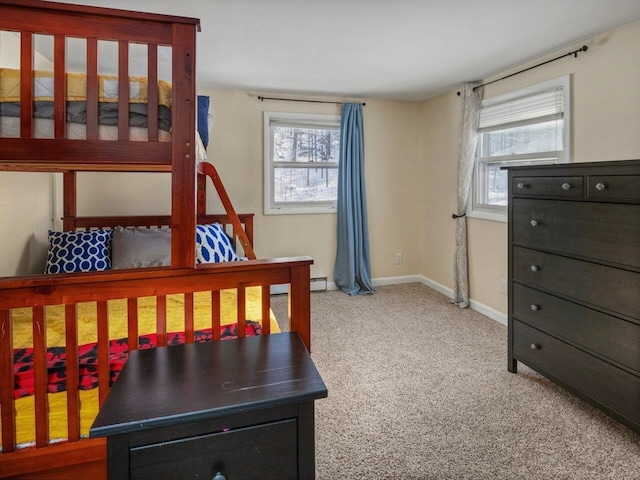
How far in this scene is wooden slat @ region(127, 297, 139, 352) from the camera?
1.37 metres

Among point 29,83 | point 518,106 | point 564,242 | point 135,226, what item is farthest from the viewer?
point 135,226

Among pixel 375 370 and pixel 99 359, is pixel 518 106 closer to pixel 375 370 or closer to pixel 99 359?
pixel 375 370

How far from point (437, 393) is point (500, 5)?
208 centimetres

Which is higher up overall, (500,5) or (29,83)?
(500,5)

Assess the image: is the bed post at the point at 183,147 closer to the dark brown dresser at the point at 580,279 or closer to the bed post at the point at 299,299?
the bed post at the point at 299,299

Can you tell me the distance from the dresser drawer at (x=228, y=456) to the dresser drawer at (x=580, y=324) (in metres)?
1.56

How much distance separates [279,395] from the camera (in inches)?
40.5

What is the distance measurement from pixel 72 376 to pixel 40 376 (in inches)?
3.5

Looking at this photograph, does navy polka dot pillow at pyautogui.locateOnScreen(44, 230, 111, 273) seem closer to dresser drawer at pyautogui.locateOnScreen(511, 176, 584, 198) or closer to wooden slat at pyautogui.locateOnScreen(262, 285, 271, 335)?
wooden slat at pyautogui.locateOnScreen(262, 285, 271, 335)

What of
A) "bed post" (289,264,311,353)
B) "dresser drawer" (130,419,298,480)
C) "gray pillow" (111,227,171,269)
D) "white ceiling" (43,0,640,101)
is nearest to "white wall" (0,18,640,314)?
"white ceiling" (43,0,640,101)

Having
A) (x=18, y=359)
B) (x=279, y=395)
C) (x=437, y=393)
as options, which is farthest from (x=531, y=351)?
(x=18, y=359)

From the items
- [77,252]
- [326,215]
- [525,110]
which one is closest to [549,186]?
[525,110]

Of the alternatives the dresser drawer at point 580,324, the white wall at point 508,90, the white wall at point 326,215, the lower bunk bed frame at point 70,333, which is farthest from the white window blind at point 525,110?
the lower bunk bed frame at point 70,333

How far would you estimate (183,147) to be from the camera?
134 centimetres
